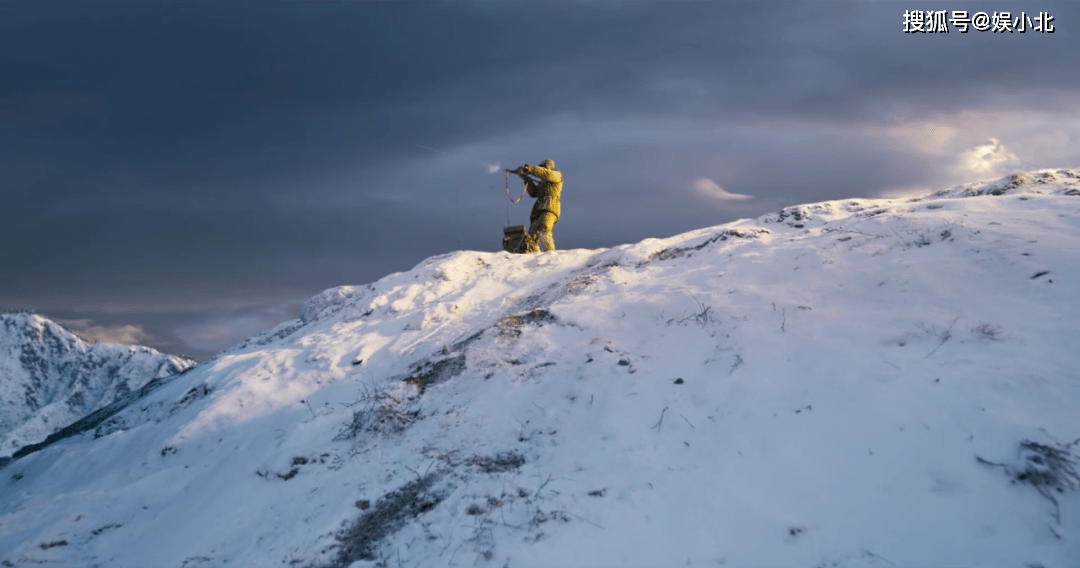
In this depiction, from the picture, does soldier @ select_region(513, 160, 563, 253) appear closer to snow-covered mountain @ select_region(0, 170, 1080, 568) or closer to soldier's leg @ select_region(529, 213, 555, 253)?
soldier's leg @ select_region(529, 213, 555, 253)

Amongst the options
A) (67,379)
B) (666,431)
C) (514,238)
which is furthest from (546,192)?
(67,379)

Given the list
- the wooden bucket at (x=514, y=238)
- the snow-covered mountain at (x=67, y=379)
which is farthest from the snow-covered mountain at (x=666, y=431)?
the snow-covered mountain at (x=67, y=379)

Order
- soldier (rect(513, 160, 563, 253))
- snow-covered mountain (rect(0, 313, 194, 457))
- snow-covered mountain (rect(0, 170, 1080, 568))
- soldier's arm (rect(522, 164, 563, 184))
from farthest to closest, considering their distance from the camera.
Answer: snow-covered mountain (rect(0, 313, 194, 457)) → soldier (rect(513, 160, 563, 253)) → soldier's arm (rect(522, 164, 563, 184)) → snow-covered mountain (rect(0, 170, 1080, 568))

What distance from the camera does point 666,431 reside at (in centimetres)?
620

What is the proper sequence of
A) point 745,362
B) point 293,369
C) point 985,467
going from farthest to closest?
point 293,369
point 745,362
point 985,467

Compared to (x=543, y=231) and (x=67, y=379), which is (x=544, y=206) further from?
(x=67, y=379)

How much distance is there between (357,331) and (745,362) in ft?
27.3

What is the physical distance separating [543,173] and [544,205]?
3.72 feet

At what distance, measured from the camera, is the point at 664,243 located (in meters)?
13.6

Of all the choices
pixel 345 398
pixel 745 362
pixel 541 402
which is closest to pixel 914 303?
pixel 745 362

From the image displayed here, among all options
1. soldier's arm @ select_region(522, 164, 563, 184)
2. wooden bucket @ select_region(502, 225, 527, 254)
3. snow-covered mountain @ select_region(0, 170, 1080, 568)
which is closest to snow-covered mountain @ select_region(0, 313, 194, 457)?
wooden bucket @ select_region(502, 225, 527, 254)

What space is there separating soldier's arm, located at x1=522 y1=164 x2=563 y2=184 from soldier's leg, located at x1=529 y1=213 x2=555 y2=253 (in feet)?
3.99

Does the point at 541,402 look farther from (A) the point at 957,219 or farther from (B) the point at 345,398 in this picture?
(A) the point at 957,219

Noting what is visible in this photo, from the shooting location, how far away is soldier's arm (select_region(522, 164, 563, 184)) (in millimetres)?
17609
